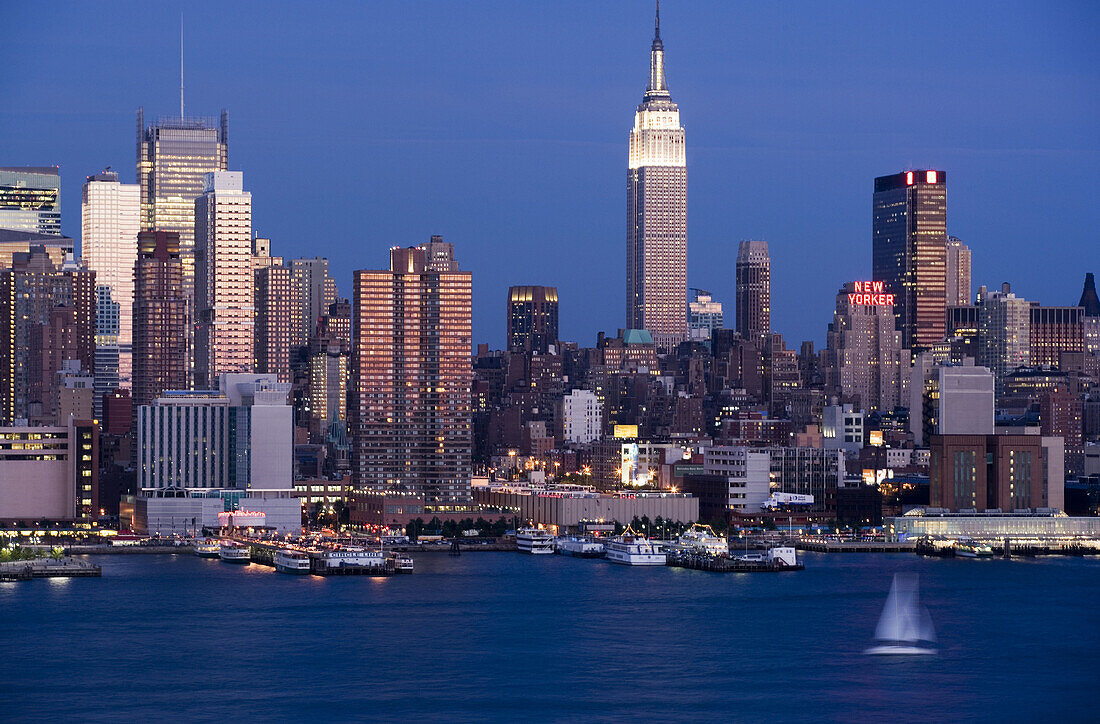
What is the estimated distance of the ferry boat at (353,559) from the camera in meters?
91.8

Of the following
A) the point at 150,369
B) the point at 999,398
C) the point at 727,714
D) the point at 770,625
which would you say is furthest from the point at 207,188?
the point at 727,714

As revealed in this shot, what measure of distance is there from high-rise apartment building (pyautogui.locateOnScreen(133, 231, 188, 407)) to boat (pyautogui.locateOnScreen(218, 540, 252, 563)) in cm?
5396

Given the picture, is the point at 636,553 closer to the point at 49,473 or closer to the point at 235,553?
the point at 235,553

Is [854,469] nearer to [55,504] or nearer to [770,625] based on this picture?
[55,504]

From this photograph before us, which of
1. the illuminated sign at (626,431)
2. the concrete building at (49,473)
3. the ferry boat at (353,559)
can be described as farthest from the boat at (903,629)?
the illuminated sign at (626,431)

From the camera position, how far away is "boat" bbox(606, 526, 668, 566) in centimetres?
9719

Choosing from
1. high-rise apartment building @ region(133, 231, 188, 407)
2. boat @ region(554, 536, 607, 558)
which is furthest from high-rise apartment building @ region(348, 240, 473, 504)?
high-rise apartment building @ region(133, 231, 188, 407)

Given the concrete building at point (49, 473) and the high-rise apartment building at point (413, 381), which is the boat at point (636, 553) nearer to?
the high-rise apartment building at point (413, 381)

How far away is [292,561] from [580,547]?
53.1 ft

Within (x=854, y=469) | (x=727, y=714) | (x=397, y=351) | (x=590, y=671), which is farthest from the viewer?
(x=854, y=469)

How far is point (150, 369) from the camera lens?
156 m

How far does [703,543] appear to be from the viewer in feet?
328

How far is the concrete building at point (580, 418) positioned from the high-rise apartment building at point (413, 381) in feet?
163

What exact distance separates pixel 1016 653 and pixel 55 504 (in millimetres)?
59739
